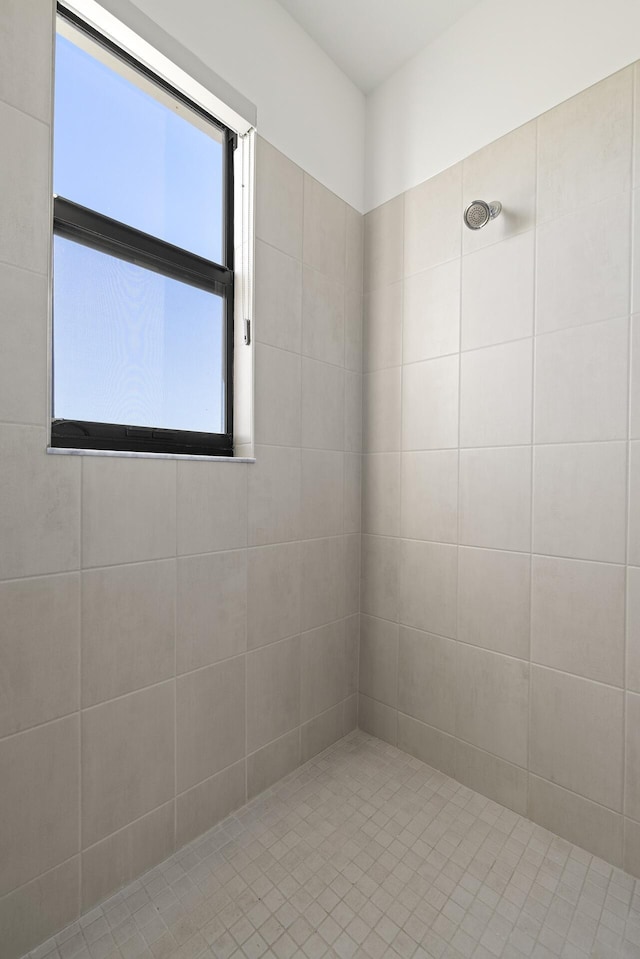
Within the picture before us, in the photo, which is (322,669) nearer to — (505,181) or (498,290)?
(498,290)

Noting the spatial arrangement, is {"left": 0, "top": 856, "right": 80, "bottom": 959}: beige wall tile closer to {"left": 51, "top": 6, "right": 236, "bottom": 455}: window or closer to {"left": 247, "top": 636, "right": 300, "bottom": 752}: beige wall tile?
{"left": 247, "top": 636, "right": 300, "bottom": 752}: beige wall tile

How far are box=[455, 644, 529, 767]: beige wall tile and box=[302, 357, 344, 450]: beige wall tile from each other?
2.72 ft

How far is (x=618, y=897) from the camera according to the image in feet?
3.66

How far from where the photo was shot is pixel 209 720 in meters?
1.32

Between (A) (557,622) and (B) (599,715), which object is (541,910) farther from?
(A) (557,622)

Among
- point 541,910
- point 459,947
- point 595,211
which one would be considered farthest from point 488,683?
point 595,211

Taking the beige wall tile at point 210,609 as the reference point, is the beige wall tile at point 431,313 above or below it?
above

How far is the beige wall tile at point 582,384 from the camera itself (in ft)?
3.96

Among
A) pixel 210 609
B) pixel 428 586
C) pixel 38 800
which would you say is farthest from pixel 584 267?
pixel 38 800

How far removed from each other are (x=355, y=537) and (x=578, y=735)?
0.92 m

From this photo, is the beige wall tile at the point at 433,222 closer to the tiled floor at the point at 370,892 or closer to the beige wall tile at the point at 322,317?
the beige wall tile at the point at 322,317

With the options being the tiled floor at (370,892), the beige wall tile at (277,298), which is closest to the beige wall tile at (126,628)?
the tiled floor at (370,892)

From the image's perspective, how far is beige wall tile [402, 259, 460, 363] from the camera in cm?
155

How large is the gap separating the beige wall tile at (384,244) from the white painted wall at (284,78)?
0.37ft
